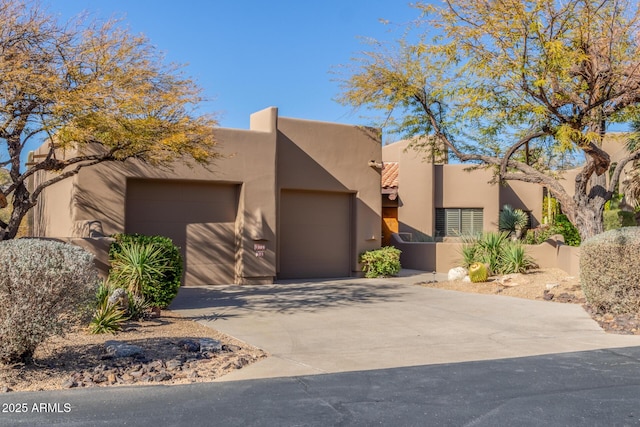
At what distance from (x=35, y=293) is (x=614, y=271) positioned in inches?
398

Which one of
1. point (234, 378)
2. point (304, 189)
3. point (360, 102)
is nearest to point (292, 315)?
point (234, 378)

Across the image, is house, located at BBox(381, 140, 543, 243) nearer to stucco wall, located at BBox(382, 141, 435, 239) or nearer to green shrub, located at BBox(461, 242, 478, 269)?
stucco wall, located at BBox(382, 141, 435, 239)

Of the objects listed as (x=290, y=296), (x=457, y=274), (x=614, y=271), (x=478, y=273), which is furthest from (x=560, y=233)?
(x=290, y=296)

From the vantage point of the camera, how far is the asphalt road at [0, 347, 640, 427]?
208 inches

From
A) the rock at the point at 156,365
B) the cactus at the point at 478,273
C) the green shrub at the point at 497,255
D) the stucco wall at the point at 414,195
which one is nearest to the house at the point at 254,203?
the green shrub at the point at 497,255

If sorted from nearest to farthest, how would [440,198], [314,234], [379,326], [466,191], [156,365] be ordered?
[156,365] < [379,326] < [314,234] < [440,198] < [466,191]

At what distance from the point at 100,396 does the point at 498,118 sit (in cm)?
1251

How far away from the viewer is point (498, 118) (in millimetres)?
15391

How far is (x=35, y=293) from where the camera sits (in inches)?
260

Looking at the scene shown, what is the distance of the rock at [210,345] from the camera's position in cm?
807

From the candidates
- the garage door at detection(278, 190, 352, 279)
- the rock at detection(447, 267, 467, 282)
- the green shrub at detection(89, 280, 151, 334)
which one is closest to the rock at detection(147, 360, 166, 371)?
the green shrub at detection(89, 280, 151, 334)

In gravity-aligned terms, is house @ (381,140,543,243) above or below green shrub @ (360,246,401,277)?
above

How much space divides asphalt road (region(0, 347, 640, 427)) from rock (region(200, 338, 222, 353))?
1574 mm

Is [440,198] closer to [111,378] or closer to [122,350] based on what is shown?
[122,350]
